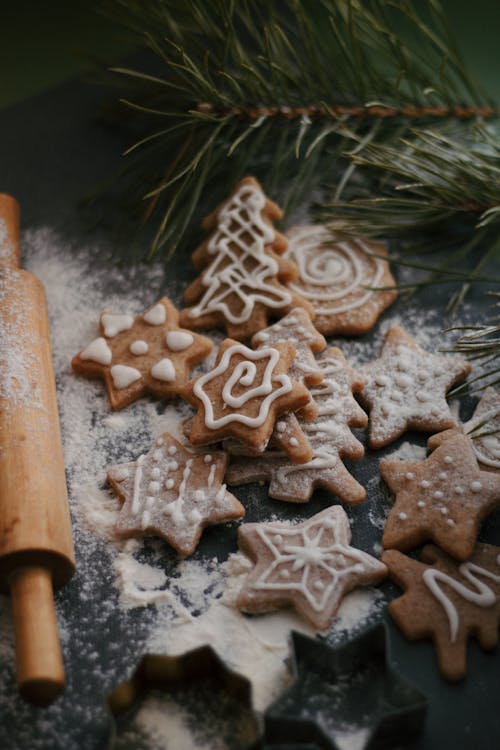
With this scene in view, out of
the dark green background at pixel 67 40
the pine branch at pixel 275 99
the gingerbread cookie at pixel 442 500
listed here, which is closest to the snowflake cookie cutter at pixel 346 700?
the gingerbread cookie at pixel 442 500

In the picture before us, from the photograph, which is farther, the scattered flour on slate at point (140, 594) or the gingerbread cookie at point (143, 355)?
the gingerbread cookie at point (143, 355)

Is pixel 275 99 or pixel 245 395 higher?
pixel 275 99

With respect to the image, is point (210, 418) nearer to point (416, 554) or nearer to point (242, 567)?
point (242, 567)

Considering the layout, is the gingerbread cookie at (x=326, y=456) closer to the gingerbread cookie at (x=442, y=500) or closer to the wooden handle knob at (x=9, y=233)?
the gingerbread cookie at (x=442, y=500)

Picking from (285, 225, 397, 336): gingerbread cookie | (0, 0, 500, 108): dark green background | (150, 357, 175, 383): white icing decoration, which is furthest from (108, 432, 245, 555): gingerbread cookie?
(0, 0, 500, 108): dark green background

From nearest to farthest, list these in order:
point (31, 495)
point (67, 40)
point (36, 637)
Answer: point (36, 637) → point (31, 495) → point (67, 40)

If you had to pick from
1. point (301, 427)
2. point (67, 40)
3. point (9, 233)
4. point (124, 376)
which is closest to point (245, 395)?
point (301, 427)

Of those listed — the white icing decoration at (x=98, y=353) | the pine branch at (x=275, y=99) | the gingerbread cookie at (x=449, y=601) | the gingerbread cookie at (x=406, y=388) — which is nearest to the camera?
the gingerbread cookie at (x=449, y=601)

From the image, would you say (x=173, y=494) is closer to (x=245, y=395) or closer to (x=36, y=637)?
(x=245, y=395)
